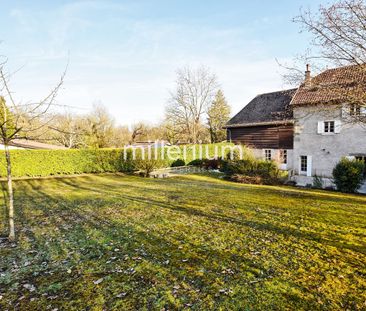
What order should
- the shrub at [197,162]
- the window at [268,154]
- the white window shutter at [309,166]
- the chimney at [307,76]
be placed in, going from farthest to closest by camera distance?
the shrub at [197,162] < the window at [268,154] < the white window shutter at [309,166] < the chimney at [307,76]

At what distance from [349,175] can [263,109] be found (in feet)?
39.9

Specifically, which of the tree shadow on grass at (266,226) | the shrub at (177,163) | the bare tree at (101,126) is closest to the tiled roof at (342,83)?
the tree shadow on grass at (266,226)

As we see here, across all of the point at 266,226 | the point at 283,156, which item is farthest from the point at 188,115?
the point at 266,226

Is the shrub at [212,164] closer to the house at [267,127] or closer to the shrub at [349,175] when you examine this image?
the house at [267,127]

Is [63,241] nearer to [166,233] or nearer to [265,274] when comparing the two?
[166,233]

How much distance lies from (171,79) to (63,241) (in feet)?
118

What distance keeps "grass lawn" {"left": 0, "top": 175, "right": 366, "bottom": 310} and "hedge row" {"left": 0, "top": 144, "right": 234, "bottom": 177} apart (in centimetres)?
1248

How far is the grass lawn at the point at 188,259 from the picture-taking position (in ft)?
10.4

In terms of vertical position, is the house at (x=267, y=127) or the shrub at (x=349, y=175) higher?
the house at (x=267, y=127)

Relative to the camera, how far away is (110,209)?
26.5 feet

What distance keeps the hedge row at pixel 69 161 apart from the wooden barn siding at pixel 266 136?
833cm

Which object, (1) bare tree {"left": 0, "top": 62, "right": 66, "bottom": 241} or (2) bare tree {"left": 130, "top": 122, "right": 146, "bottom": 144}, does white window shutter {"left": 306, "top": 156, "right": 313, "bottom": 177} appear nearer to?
(1) bare tree {"left": 0, "top": 62, "right": 66, "bottom": 241}

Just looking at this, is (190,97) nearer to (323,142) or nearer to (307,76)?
(323,142)

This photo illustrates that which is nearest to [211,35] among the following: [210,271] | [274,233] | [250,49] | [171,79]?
[250,49]
